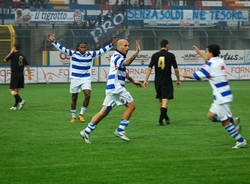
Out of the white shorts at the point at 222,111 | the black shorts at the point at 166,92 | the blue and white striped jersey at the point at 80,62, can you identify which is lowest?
the black shorts at the point at 166,92

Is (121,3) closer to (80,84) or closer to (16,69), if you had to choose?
(16,69)

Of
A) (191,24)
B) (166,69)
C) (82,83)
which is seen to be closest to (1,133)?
(82,83)

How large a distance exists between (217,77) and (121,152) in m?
2.15

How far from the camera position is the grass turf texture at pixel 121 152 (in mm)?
7215

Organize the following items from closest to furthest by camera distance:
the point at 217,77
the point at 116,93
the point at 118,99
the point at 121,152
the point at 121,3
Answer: the point at 121,152
the point at 217,77
the point at 116,93
the point at 118,99
the point at 121,3

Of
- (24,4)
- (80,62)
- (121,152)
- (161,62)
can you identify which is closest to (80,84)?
(80,62)

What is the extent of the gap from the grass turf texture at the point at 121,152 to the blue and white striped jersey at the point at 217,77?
942 millimetres

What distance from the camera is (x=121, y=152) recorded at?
9070 millimetres

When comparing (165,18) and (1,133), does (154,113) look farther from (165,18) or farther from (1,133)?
(165,18)

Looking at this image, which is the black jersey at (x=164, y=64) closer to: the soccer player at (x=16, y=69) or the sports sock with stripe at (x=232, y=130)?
the sports sock with stripe at (x=232, y=130)

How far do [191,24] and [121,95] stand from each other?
31257mm

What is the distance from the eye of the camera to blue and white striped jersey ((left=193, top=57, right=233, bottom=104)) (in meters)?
9.19

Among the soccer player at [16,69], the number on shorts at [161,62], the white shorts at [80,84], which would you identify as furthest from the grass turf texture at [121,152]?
the soccer player at [16,69]

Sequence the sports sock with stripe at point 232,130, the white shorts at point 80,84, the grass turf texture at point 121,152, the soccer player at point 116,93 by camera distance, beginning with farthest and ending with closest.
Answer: the white shorts at point 80,84
the soccer player at point 116,93
the sports sock with stripe at point 232,130
the grass turf texture at point 121,152
